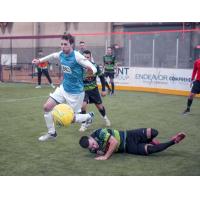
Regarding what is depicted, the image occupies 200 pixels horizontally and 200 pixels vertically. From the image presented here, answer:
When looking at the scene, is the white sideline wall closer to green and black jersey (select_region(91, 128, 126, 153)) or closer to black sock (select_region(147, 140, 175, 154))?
black sock (select_region(147, 140, 175, 154))

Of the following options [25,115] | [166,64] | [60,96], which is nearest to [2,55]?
[166,64]

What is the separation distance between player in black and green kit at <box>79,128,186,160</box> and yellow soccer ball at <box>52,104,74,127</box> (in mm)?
900

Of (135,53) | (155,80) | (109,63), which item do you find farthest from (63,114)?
(135,53)

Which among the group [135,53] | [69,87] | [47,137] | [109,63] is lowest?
[47,137]

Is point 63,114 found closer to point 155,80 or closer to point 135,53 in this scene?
point 155,80

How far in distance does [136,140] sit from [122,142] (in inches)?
9.7

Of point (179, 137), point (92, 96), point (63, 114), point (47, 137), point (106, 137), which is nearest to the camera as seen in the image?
point (106, 137)

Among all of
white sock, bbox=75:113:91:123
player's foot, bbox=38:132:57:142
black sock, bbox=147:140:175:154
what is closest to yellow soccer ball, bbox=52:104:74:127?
white sock, bbox=75:113:91:123

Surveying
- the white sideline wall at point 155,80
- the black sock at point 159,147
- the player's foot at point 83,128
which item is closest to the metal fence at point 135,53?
the white sideline wall at point 155,80

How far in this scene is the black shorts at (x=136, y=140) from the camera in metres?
6.47

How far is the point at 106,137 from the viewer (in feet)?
20.1

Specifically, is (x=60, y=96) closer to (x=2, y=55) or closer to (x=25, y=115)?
(x=25, y=115)

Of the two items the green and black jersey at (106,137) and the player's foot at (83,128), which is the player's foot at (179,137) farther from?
the player's foot at (83,128)

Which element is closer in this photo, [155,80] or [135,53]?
[155,80]
